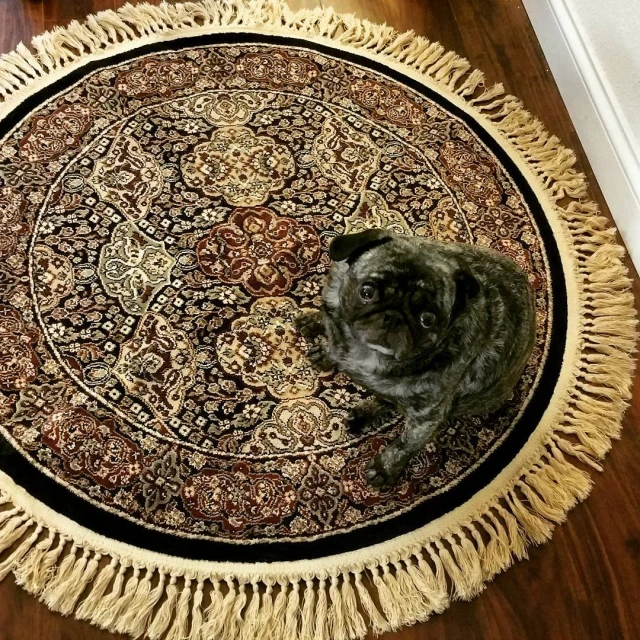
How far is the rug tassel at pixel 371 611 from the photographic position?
1.45 m

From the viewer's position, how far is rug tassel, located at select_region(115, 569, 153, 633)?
1380 millimetres

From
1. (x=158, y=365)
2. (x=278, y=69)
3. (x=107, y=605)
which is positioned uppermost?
(x=278, y=69)

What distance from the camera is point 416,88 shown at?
7.38ft

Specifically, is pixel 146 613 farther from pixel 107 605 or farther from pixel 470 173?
pixel 470 173

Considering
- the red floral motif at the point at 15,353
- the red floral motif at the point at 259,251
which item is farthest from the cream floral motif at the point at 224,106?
the red floral motif at the point at 15,353

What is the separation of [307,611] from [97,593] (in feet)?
1.55

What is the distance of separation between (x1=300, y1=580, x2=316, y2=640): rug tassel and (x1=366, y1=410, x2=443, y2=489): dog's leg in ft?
0.93

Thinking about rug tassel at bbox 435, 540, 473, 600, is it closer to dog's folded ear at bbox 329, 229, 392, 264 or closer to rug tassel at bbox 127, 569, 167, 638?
rug tassel at bbox 127, 569, 167, 638

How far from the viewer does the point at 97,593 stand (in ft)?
4.61

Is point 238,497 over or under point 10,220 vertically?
under

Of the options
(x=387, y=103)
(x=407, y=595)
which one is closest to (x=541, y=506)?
(x=407, y=595)

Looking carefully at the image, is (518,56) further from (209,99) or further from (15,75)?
(15,75)

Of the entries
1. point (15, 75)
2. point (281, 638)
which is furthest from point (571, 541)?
point (15, 75)

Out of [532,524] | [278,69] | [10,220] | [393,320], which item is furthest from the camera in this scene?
[278,69]
